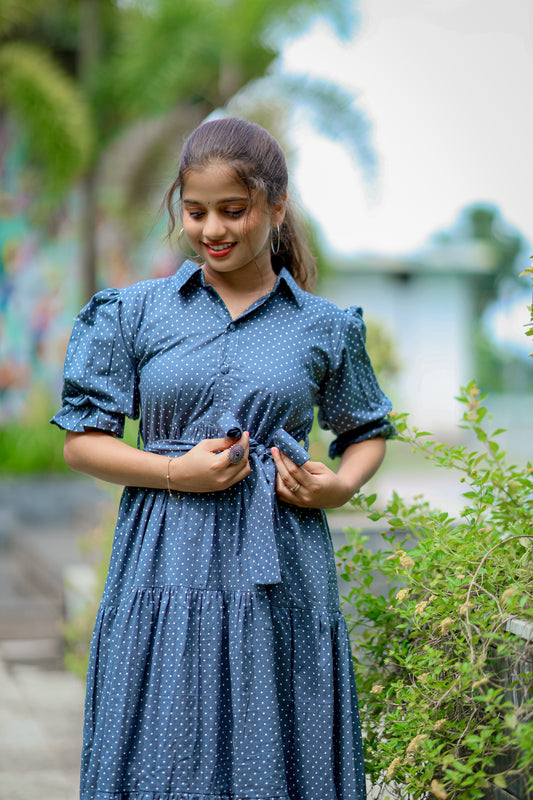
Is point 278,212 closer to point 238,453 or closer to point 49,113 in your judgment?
point 238,453

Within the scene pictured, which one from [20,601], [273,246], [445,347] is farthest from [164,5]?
[445,347]

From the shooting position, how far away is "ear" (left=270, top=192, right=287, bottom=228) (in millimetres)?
2094

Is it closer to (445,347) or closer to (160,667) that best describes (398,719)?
(160,667)

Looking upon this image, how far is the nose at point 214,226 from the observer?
1.96 metres

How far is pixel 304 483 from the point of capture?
6.52 feet

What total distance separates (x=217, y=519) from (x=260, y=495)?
10 cm

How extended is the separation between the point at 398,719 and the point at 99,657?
1.97 feet

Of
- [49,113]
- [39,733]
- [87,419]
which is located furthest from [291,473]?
[49,113]

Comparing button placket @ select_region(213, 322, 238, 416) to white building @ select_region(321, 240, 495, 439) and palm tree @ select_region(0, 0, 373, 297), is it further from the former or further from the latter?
white building @ select_region(321, 240, 495, 439)

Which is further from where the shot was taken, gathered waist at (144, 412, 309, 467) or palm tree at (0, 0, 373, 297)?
palm tree at (0, 0, 373, 297)

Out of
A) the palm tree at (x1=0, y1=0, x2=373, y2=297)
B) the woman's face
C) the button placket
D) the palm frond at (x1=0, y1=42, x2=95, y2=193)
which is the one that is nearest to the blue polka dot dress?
the button placket

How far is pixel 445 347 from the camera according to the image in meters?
29.6

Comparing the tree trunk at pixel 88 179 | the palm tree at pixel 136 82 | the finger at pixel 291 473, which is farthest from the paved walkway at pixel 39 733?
the palm tree at pixel 136 82

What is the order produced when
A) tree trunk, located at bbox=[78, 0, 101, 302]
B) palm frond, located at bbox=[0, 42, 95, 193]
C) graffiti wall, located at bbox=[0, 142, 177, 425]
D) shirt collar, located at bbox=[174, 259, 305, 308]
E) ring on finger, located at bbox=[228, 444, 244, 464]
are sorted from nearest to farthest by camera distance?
ring on finger, located at bbox=[228, 444, 244, 464], shirt collar, located at bbox=[174, 259, 305, 308], palm frond, located at bbox=[0, 42, 95, 193], tree trunk, located at bbox=[78, 0, 101, 302], graffiti wall, located at bbox=[0, 142, 177, 425]
